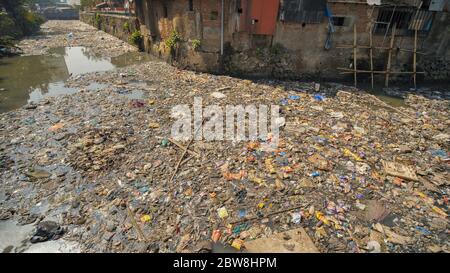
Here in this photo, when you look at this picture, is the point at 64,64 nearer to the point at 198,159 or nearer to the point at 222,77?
the point at 222,77

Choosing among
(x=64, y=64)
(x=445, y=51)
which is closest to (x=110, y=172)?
(x=64, y=64)

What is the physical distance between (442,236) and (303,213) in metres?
1.98

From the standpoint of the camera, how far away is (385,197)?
4012mm

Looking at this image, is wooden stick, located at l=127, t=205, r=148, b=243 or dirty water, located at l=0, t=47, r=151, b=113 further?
dirty water, located at l=0, t=47, r=151, b=113

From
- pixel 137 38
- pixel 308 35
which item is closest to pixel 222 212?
pixel 308 35

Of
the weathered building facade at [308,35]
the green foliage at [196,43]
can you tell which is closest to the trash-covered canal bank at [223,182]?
the weathered building facade at [308,35]

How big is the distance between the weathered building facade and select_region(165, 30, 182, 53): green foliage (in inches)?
2.5

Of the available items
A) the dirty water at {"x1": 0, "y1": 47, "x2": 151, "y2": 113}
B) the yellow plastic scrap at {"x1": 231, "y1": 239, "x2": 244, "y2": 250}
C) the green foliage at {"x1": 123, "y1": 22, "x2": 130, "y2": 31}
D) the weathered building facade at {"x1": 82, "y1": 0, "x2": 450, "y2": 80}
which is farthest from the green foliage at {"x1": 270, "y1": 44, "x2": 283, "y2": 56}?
the green foliage at {"x1": 123, "y1": 22, "x2": 130, "y2": 31}

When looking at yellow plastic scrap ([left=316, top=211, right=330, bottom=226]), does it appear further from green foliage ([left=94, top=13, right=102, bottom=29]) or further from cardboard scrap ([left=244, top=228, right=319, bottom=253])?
green foliage ([left=94, top=13, right=102, bottom=29])

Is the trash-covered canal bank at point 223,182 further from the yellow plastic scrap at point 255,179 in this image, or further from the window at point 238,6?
the window at point 238,6

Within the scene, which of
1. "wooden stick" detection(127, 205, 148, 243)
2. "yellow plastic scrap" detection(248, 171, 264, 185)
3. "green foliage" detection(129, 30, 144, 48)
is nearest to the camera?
"wooden stick" detection(127, 205, 148, 243)

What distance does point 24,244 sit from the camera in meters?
3.24

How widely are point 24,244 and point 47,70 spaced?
36.0 feet

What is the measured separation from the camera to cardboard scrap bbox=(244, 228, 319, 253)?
313 centimetres
